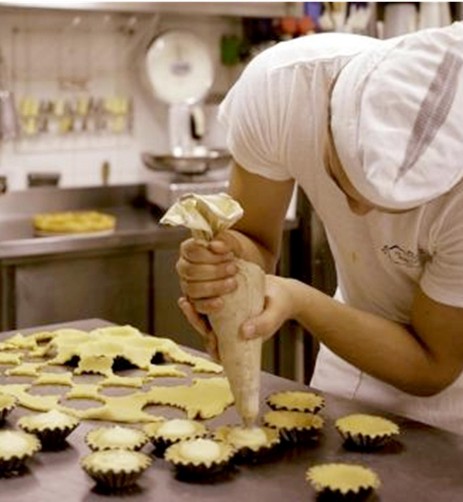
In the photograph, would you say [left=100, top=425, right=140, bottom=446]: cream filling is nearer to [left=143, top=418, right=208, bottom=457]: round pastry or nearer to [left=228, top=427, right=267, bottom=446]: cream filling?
[left=143, top=418, right=208, bottom=457]: round pastry

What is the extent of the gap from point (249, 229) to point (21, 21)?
A: 201cm

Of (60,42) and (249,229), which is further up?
(60,42)

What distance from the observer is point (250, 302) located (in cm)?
141

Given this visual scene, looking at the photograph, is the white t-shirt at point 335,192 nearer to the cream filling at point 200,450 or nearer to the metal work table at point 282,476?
the metal work table at point 282,476

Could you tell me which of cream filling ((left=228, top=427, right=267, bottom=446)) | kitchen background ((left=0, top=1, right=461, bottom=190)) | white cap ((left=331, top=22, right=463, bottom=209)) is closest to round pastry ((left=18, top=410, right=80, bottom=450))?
cream filling ((left=228, top=427, right=267, bottom=446))

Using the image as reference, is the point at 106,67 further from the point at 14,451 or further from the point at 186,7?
the point at 14,451

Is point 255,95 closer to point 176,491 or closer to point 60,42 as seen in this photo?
point 176,491

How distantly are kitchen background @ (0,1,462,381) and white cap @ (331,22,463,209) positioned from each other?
159cm

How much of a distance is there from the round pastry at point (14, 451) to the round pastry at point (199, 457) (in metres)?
0.17

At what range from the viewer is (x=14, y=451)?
4.14 feet

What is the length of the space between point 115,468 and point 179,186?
229 cm

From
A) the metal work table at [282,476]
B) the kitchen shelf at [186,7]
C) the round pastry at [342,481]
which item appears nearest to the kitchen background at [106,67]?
the kitchen shelf at [186,7]

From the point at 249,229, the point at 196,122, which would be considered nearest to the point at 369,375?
the point at 249,229

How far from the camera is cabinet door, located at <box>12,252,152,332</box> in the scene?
9.64 ft
